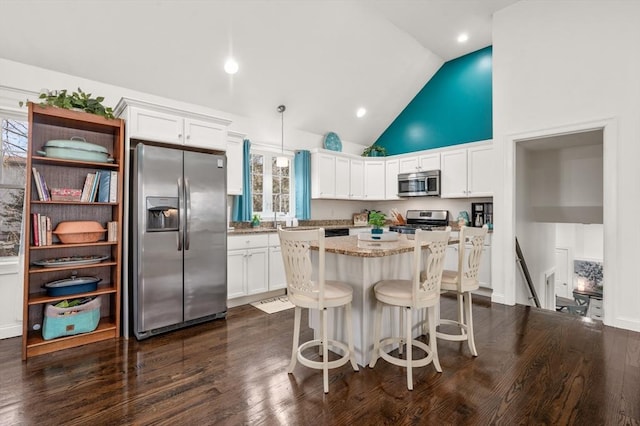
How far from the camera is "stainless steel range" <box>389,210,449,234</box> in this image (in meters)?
5.56

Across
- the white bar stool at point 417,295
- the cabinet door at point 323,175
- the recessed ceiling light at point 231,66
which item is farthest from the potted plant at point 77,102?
the cabinet door at point 323,175

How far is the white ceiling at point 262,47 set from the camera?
10.3 ft

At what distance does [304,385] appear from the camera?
7.34ft

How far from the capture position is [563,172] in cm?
477

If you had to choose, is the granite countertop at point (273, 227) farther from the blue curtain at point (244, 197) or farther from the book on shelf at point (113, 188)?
the book on shelf at point (113, 188)

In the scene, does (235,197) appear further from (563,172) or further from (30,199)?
(563,172)

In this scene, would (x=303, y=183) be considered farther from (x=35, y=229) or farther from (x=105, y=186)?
(x=35, y=229)

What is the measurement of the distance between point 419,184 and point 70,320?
5194mm

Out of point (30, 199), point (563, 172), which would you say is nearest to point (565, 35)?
point (563, 172)

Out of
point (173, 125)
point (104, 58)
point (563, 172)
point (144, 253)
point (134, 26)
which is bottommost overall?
point (144, 253)

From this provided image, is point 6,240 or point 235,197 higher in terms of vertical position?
point 235,197

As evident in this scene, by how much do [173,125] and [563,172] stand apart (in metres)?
5.55

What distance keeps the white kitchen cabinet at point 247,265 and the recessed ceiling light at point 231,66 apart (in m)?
2.25

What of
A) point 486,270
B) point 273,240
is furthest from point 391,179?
point 273,240
